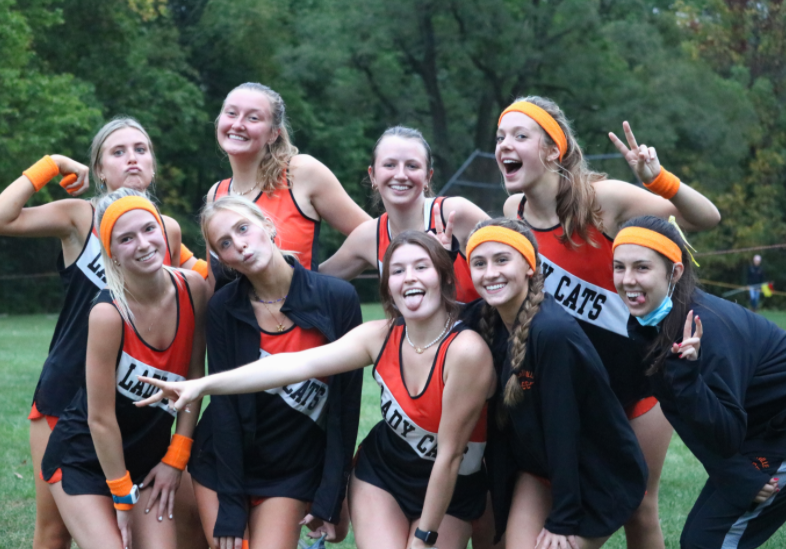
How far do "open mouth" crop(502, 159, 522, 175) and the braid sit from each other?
69cm

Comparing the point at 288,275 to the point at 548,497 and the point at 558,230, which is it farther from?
the point at 548,497

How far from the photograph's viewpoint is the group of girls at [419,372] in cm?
334

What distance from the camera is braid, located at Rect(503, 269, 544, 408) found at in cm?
333

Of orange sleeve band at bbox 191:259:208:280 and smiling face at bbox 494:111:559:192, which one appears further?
orange sleeve band at bbox 191:259:208:280

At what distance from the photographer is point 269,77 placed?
107ft

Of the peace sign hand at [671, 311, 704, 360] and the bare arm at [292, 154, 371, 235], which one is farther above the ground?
the bare arm at [292, 154, 371, 235]

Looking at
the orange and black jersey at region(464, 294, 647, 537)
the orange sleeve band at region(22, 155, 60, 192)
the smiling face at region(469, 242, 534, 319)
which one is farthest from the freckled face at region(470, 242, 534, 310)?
the orange sleeve band at region(22, 155, 60, 192)

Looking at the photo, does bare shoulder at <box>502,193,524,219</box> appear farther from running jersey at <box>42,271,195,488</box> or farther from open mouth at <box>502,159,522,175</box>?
running jersey at <box>42,271,195,488</box>

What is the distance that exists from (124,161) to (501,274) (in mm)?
1984

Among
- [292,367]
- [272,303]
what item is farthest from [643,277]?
[272,303]

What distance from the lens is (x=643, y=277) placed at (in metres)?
3.28

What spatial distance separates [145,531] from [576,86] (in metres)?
30.5

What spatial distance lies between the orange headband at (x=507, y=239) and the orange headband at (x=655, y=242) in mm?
373

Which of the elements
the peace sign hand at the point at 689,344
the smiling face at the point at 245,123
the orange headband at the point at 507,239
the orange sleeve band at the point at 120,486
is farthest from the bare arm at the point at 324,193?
the peace sign hand at the point at 689,344
